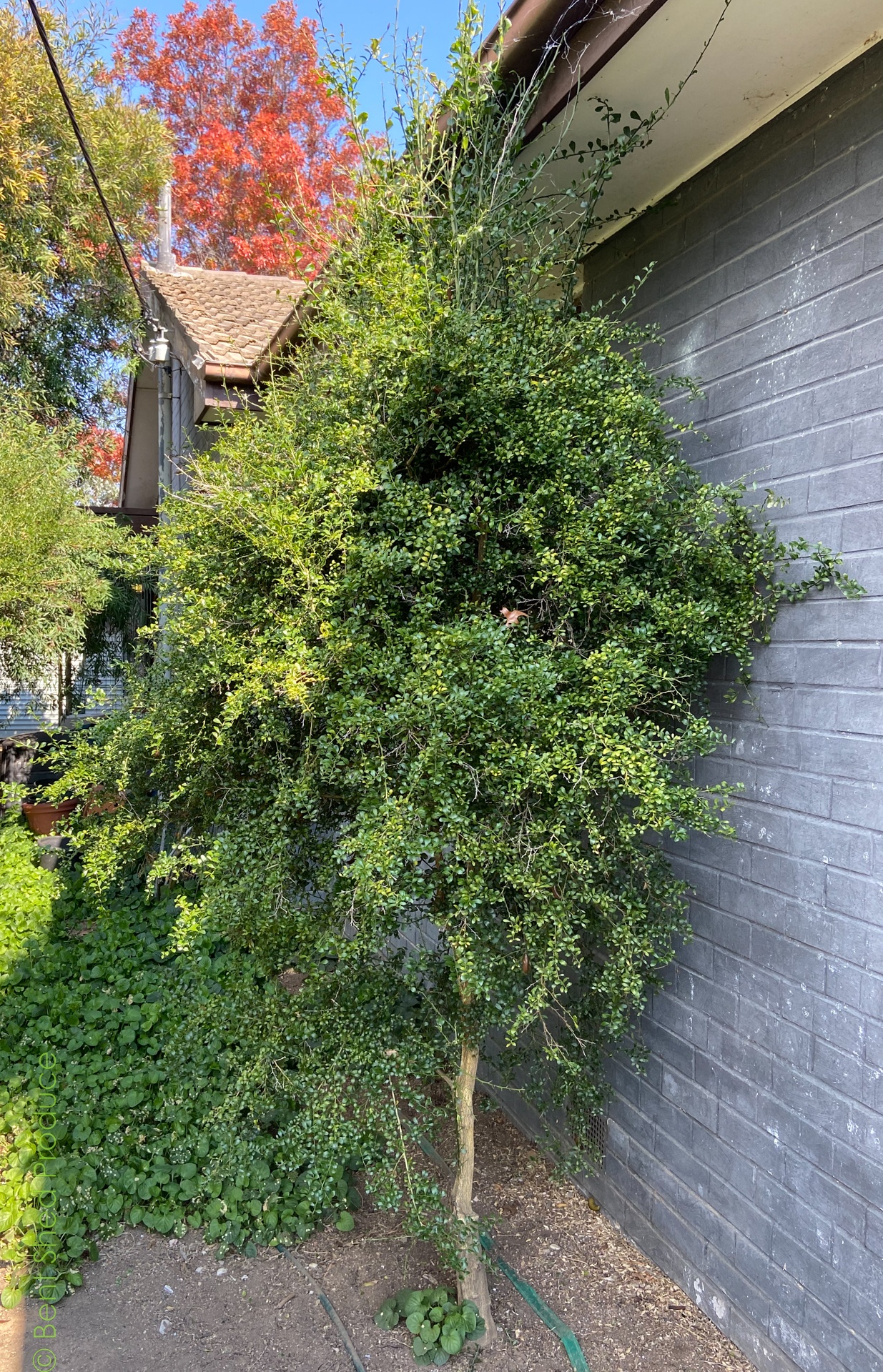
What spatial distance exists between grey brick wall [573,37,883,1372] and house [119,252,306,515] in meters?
2.32

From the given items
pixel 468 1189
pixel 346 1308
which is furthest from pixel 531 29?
pixel 346 1308

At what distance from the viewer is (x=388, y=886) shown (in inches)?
81.6

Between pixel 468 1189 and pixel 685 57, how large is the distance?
3.41m

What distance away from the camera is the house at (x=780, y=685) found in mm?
2211

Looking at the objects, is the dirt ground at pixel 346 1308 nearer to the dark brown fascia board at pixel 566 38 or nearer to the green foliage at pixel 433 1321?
the green foliage at pixel 433 1321

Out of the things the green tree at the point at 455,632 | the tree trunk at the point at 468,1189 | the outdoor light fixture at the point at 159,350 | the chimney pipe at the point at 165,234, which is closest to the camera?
the green tree at the point at 455,632

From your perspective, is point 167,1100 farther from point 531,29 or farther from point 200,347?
point 200,347

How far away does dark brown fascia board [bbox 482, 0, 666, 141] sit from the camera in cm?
228

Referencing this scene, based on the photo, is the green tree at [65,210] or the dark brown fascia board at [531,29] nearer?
the dark brown fascia board at [531,29]

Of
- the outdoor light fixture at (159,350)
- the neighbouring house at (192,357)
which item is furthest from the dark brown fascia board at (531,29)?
the outdoor light fixture at (159,350)

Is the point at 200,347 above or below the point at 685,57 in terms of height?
above

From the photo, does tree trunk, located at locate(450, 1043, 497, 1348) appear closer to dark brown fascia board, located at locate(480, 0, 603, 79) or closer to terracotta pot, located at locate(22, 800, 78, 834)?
dark brown fascia board, located at locate(480, 0, 603, 79)

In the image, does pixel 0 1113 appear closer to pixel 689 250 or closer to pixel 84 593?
pixel 689 250

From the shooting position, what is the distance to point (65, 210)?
908cm
